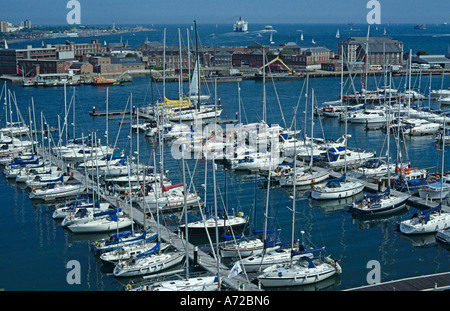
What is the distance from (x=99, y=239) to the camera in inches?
735

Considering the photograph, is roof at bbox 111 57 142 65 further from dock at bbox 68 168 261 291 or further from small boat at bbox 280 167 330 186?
dock at bbox 68 168 261 291

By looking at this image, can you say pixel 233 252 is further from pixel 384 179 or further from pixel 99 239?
pixel 384 179

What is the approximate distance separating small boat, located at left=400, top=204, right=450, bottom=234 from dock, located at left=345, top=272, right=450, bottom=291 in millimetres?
3806

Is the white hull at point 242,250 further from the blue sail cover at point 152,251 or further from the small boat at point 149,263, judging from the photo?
the blue sail cover at point 152,251

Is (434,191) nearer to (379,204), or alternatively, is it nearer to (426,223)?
(379,204)

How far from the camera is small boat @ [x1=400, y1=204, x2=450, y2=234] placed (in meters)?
18.1

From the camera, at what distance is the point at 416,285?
45.8ft

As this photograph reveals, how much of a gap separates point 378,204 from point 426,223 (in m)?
2.19

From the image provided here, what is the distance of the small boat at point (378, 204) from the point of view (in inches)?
→ 790

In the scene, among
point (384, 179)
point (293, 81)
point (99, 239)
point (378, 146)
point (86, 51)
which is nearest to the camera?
point (99, 239)

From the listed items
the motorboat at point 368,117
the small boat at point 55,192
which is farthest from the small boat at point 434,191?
the motorboat at point 368,117

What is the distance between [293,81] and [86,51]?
3096cm

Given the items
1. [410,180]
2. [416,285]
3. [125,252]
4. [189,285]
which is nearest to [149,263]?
[125,252]
